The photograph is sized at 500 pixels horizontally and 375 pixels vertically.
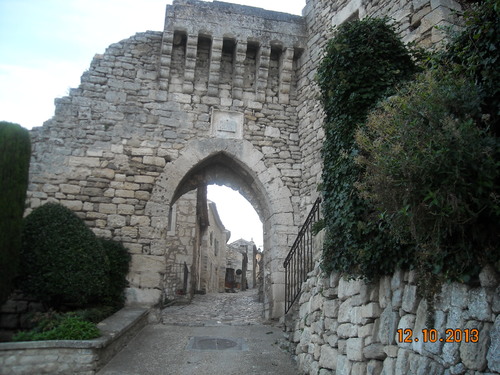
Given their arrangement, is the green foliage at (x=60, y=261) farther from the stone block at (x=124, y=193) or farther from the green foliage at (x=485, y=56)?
the green foliage at (x=485, y=56)

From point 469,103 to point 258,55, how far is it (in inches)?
267

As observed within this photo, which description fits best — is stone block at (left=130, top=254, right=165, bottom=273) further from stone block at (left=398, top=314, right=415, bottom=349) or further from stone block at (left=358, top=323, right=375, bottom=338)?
stone block at (left=398, top=314, right=415, bottom=349)

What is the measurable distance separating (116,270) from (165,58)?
13.9 ft

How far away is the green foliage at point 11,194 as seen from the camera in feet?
17.8

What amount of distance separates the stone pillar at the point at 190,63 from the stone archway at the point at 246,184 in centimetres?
116

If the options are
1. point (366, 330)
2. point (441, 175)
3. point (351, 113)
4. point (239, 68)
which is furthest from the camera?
point (239, 68)

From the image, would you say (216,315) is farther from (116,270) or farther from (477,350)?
(477,350)

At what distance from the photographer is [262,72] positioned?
8820mm

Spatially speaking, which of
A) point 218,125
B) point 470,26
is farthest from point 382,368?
point 218,125

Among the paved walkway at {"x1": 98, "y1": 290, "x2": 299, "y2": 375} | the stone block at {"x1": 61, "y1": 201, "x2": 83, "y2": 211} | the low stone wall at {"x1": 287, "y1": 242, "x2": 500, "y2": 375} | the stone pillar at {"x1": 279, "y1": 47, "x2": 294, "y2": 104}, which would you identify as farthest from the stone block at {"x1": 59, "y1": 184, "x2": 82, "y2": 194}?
the low stone wall at {"x1": 287, "y1": 242, "x2": 500, "y2": 375}

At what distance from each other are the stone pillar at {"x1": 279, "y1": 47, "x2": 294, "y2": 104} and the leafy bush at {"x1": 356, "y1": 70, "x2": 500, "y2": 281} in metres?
6.08

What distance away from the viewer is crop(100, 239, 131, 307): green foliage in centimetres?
699

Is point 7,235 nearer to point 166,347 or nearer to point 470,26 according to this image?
point 166,347

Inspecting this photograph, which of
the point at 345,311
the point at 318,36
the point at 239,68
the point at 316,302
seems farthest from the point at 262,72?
the point at 345,311
